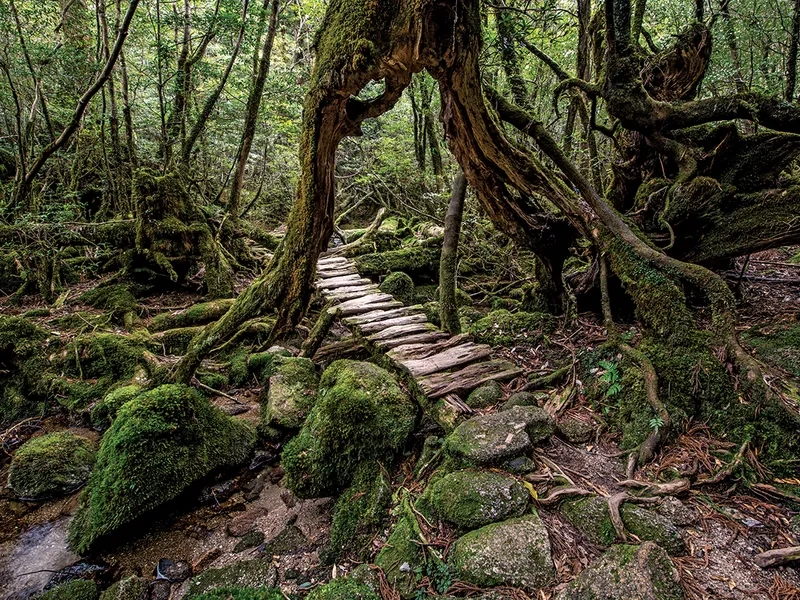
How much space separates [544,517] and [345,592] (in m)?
1.40

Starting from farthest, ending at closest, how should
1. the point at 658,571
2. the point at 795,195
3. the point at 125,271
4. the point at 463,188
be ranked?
the point at 125,271 < the point at 463,188 < the point at 795,195 < the point at 658,571

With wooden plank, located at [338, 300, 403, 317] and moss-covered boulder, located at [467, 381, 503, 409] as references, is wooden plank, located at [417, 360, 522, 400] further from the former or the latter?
wooden plank, located at [338, 300, 403, 317]

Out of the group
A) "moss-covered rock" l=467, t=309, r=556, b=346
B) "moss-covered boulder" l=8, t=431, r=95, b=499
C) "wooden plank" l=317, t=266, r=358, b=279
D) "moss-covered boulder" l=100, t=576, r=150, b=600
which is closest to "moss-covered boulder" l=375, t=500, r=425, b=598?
"moss-covered boulder" l=100, t=576, r=150, b=600

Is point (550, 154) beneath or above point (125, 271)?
above

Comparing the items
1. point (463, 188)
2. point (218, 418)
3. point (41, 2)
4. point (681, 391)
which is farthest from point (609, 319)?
point (41, 2)

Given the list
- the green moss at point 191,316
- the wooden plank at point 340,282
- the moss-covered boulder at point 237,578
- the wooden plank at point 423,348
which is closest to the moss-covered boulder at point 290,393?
the wooden plank at point 423,348

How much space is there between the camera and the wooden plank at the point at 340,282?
25.9 ft

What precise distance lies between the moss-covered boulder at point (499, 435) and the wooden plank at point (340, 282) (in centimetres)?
519

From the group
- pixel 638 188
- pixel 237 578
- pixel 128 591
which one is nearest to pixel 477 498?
pixel 237 578

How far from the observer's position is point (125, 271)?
28.2 feet

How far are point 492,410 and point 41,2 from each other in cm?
1155

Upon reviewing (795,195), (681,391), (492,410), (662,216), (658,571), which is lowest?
(492,410)

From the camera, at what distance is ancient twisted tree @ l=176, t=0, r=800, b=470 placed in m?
2.89

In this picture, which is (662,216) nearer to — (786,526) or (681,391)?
(681,391)
